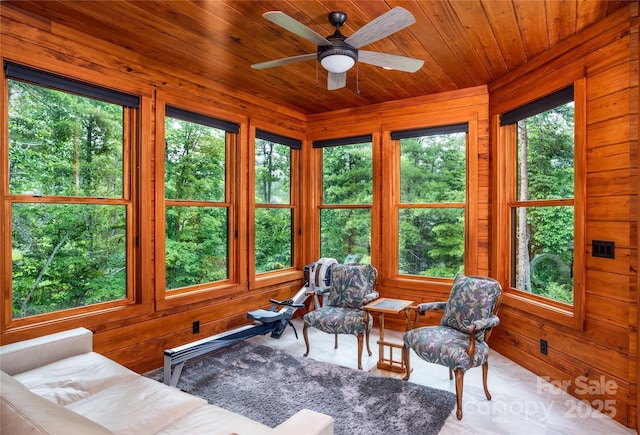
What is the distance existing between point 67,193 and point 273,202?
7.75 ft

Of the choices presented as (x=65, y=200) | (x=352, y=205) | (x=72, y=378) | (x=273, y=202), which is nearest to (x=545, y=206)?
(x=352, y=205)

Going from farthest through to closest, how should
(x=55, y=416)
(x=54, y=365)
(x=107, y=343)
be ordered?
1. (x=107, y=343)
2. (x=54, y=365)
3. (x=55, y=416)

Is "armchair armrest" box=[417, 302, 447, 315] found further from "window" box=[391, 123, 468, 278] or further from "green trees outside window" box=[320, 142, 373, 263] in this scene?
"green trees outside window" box=[320, 142, 373, 263]

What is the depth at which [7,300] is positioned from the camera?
2.44 m

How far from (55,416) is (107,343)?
2.14 meters

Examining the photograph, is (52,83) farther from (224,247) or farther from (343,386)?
(343,386)

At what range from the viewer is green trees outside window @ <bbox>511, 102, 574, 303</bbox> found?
300cm

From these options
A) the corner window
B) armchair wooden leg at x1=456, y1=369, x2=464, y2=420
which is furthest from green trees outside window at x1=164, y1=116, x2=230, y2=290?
the corner window

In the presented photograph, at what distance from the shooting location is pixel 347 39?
2211 mm

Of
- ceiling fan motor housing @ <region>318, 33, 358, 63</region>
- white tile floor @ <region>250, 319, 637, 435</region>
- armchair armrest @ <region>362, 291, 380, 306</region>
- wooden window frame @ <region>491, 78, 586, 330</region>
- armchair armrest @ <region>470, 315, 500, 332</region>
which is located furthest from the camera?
armchair armrest @ <region>362, 291, 380, 306</region>

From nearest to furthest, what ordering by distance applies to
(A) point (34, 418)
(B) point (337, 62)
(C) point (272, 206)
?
(A) point (34, 418)
(B) point (337, 62)
(C) point (272, 206)

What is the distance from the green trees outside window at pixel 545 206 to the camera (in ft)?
9.83

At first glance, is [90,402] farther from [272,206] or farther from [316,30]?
[272,206]

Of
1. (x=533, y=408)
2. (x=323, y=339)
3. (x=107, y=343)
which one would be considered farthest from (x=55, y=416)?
(x=323, y=339)
